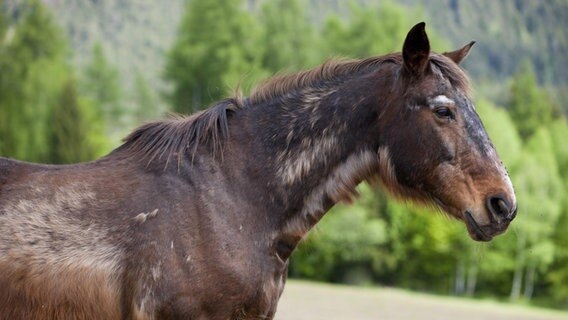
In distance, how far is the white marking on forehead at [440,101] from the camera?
16.6 ft

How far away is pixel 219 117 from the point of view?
17.4 feet

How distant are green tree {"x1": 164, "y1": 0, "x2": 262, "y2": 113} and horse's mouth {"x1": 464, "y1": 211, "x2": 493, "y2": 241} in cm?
4672

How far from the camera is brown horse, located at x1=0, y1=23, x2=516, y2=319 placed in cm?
462

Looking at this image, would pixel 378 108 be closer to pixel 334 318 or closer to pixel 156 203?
pixel 156 203

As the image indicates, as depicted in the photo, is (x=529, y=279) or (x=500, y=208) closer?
(x=500, y=208)

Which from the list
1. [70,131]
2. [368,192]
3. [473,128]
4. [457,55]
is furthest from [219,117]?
[70,131]

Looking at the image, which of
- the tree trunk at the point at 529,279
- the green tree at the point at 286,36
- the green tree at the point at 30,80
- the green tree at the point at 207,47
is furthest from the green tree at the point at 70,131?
the tree trunk at the point at 529,279

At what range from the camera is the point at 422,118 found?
511 cm

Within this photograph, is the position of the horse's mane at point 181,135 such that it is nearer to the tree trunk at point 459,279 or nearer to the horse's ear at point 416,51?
the horse's ear at point 416,51

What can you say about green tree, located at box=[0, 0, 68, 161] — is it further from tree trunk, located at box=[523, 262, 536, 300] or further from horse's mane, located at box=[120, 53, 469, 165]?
horse's mane, located at box=[120, 53, 469, 165]

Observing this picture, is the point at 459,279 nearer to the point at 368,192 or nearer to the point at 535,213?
the point at 535,213

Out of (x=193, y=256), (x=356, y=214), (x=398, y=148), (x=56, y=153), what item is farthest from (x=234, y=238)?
(x=56, y=153)

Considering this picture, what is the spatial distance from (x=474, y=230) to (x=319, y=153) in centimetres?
118

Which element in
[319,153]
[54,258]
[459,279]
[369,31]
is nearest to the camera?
[54,258]
